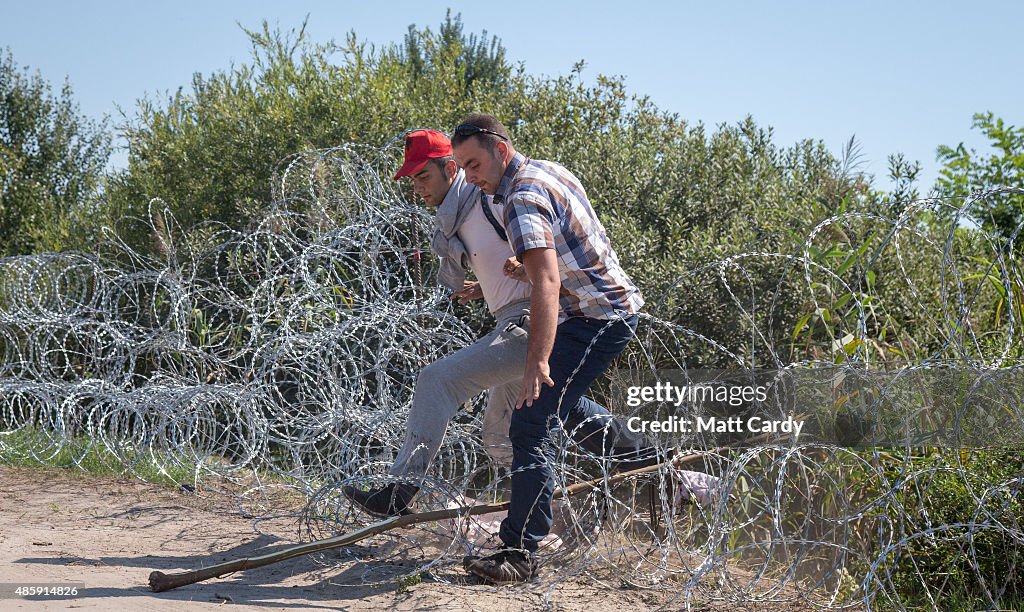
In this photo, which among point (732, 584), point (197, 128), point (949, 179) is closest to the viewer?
point (732, 584)

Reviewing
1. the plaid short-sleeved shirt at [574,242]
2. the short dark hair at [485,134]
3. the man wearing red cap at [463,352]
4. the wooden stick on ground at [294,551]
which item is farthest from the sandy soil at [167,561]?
the short dark hair at [485,134]

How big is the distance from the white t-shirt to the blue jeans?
1.24 feet

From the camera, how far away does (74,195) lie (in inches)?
588

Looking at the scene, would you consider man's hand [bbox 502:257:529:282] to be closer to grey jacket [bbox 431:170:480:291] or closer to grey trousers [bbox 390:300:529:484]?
grey trousers [bbox 390:300:529:484]

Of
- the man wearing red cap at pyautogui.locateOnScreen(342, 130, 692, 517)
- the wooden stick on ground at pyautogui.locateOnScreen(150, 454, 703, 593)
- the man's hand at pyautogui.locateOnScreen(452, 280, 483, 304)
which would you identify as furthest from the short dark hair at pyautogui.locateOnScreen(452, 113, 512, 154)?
the wooden stick on ground at pyautogui.locateOnScreen(150, 454, 703, 593)

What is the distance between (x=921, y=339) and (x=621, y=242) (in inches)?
74.6

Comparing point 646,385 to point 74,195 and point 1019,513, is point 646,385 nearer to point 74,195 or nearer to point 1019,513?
point 1019,513

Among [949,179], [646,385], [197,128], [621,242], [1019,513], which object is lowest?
[1019,513]

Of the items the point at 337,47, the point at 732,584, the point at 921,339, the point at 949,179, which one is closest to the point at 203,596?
the point at 732,584

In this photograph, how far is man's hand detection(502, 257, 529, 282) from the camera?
3752mm

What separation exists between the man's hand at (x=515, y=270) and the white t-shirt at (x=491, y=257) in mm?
215

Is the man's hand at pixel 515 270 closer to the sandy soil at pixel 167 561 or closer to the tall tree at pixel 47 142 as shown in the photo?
the sandy soil at pixel 167 561

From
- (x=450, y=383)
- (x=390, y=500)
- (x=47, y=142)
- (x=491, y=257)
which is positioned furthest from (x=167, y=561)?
(x=47, y=142)

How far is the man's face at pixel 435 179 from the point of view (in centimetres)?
419
